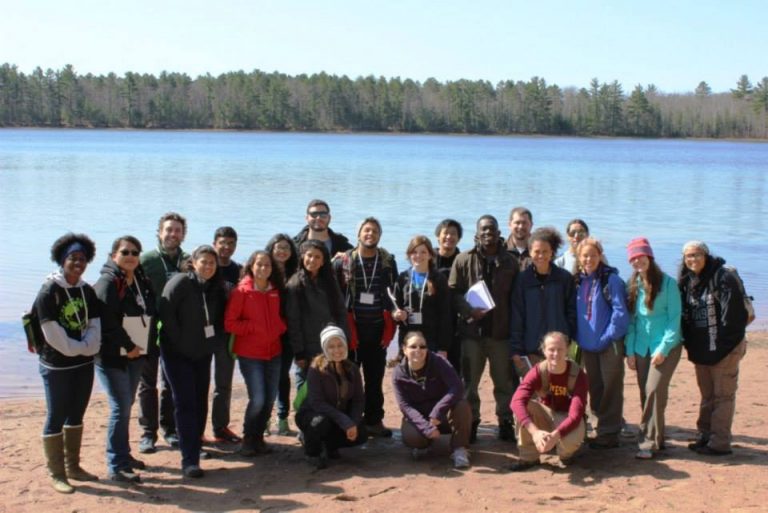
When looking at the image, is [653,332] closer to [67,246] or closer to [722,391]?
[722,391]

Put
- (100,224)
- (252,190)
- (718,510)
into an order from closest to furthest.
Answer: (718,510) → (100,224) → (252,190)

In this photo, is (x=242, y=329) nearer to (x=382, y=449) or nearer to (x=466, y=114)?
(x=382, y=449)

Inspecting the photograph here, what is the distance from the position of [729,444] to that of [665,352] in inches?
36.7

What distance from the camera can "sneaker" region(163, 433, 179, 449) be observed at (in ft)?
23.8

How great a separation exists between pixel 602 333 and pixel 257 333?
2.75m

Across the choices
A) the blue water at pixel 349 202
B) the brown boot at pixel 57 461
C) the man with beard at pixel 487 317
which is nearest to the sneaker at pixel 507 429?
the man with beard at pixel 487 317

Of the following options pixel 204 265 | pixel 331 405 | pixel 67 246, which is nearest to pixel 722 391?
pixel 331 405

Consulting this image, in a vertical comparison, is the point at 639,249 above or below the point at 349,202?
above

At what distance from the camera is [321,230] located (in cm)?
812

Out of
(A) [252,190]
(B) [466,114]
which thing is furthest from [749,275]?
(B) [466,114]

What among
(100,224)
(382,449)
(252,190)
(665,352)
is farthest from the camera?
(252,190)

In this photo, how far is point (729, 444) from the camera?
6887mm

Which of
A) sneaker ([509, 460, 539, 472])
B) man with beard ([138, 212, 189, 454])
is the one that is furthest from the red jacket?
sneaker ([509, 460, 539, 472])

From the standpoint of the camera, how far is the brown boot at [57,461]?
20.4 ft
